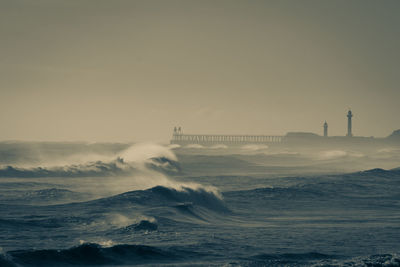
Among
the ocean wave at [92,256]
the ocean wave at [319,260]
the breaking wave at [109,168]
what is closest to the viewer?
the ocean wave at [92,256]

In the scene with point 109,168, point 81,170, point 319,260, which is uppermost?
point 109,168

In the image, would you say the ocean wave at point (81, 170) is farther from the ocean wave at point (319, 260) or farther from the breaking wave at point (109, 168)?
the ocean wave at point (319, 260)

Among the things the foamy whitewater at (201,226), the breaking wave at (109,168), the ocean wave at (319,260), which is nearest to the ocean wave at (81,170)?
the breaking wave at (109,168)

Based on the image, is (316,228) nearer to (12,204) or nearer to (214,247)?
(214,247)

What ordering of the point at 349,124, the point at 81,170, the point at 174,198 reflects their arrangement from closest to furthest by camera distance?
the point at 174,198 < the point at 81,170 < the point at 349,124

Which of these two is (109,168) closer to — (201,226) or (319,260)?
(201,226)

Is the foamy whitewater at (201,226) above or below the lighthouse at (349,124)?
below

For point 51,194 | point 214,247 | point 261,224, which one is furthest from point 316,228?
point 51,194

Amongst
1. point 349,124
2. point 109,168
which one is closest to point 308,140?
point 349,124

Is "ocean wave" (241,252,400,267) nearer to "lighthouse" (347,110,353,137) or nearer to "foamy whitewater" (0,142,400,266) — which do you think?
"foamy whitewater" (0,142,400,266)

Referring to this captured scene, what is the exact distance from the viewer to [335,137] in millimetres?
167125

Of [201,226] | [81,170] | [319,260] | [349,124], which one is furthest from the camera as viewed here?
[349,124]

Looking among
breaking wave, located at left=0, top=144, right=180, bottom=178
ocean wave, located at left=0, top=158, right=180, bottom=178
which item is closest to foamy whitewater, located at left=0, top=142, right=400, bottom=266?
ocean wave, located at left=0, top=158, right=180, bottom=178

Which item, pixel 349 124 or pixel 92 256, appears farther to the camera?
pixel 349 124
